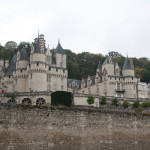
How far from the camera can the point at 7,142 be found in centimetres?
1853

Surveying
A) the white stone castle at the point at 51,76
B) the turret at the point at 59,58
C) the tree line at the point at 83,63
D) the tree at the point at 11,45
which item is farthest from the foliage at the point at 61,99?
the tree at the point at 11,45

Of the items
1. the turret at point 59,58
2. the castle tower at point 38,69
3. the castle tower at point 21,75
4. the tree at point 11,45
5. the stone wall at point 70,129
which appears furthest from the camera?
the tree at point 11,45

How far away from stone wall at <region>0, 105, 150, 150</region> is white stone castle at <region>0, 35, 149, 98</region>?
94.4ft

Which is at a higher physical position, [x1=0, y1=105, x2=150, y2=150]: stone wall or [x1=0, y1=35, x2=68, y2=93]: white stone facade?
[x1=0, y1=35, x2=68, y2=93]: white stone facade

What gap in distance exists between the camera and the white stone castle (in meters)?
53.4

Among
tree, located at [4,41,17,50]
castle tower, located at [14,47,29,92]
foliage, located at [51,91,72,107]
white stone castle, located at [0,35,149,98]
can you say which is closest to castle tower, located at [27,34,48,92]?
white stone castle, located at [0,35,149,98]

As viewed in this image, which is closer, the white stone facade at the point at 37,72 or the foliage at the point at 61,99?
the foliage at the point at 61,99

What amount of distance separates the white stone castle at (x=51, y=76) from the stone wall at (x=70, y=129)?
28767 millimetres

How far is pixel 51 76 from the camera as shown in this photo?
5631 centimetres

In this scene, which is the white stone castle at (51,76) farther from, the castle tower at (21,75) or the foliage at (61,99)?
the foliage at (61,99)

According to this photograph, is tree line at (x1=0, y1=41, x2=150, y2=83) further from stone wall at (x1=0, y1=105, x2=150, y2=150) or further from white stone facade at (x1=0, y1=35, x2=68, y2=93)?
stone wall at (x1=0, y1=105, x2=150, y2=150)

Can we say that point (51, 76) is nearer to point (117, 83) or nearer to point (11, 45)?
point (117, 83)

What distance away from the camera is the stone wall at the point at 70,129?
19.2m

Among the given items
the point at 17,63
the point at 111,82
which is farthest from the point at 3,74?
the point at 111,82
